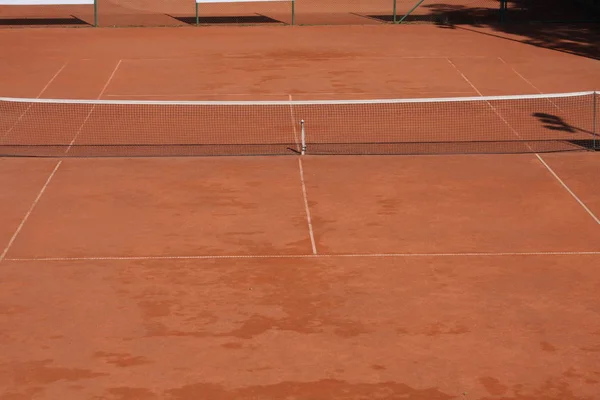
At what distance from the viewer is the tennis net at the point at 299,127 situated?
20.9 m

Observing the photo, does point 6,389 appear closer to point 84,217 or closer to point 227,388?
point 227,388

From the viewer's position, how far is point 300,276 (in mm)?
14789

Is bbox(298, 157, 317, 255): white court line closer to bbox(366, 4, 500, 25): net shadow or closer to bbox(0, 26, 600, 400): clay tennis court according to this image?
bbox(0, 26, 600, 400): clay tennis court

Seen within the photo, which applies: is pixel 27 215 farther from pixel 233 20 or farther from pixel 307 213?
pixel 233 20

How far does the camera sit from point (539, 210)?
17.5 m

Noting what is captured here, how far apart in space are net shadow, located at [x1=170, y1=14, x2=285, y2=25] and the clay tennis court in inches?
524

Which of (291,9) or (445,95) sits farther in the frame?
(291,9)

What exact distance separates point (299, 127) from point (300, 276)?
8250mm

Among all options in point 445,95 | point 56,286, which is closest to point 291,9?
point 445,95

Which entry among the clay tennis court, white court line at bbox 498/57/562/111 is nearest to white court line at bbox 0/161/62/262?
the clay tennis court

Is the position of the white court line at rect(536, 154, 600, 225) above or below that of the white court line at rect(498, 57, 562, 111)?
below

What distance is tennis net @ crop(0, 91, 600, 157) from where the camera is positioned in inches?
823

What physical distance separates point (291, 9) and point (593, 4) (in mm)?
10611

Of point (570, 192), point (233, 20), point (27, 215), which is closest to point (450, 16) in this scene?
point (233, 20)
